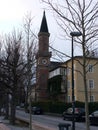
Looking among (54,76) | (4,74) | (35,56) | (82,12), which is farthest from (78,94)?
(82,12)

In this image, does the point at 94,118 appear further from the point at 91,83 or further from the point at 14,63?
the point at 91,83

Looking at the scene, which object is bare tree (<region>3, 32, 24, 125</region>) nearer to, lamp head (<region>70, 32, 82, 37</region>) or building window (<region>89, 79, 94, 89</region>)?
lamp head (<region>70, 32, 82, 37</region>)

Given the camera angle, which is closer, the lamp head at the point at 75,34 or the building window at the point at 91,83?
the lamp head at the point at 75,34

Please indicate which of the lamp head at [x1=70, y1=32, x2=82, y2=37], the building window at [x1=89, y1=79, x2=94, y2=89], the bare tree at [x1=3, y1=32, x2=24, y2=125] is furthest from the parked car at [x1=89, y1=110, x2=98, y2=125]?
the building window at [x1=89, y1=79, x2=94, y2=89]

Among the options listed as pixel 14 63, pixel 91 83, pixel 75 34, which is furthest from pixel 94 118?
pixel 91 83

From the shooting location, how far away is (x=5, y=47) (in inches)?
1253

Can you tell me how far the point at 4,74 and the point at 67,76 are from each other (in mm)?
49338

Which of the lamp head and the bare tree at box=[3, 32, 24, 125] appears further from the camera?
the bare tree at box=[3, 32, 24, 125]

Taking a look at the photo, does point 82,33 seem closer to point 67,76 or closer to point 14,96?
point 14,96

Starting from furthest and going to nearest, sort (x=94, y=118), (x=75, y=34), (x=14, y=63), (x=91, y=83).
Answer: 1. (x=91, y=83)
2. (x=94, y=118)
3. (x=14, y=63)
4. (x=75, y=34)

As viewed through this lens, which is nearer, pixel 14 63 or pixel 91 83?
pixel 14 63

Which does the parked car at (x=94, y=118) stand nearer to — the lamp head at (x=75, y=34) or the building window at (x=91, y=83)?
the lamp head at (x=75, y=34)

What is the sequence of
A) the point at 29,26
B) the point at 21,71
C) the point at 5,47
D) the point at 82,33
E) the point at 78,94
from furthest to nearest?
A: the point at 78,94 → the point at 5,47 → the point at 21,71 → the point at 29,26 → the point at 82,33

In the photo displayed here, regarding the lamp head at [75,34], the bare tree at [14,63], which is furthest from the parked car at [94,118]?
the lamp head at [75,34]
